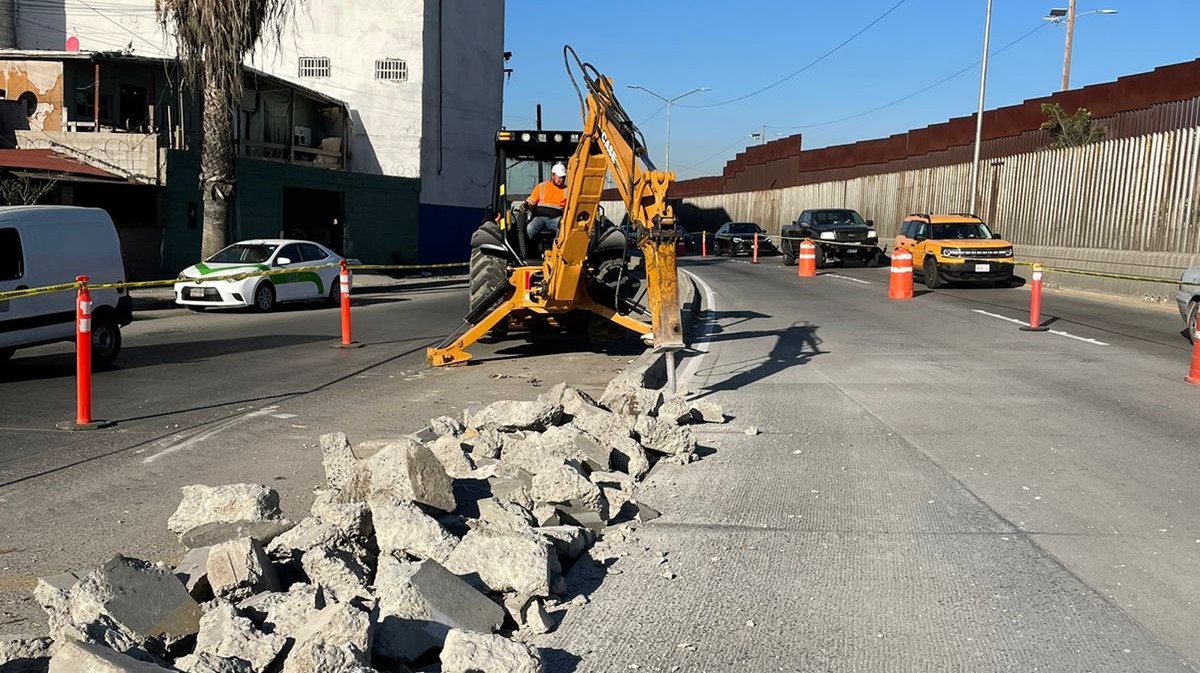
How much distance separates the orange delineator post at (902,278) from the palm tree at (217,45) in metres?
14.1

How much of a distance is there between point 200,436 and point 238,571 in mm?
4717

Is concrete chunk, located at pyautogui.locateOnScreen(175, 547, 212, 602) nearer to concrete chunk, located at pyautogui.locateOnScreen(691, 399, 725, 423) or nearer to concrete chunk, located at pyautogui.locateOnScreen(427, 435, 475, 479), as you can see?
concrete chunk, located at pyautogui.locateOnScreen(427, 435, 475, 479)

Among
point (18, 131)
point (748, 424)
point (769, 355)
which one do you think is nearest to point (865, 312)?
point (769, 355)

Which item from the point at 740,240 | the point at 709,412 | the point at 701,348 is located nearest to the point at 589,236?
the point at 701,348

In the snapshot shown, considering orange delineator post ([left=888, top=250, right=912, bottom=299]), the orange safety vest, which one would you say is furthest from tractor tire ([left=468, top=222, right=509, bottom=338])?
orange delineator post ([left=888, top=250, right=912, bottom=299])

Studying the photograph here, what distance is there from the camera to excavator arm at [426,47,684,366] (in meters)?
10.2

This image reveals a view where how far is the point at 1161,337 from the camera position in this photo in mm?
16094

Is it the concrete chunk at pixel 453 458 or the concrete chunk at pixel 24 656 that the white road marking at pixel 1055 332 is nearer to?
the concrete chunk at pixel 453 458

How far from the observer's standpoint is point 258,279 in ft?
70.9

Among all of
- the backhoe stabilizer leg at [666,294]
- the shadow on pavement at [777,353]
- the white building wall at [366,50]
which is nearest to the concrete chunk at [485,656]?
the backhoe stabilizer leg at [666,294]

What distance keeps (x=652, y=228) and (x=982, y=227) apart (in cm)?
2015

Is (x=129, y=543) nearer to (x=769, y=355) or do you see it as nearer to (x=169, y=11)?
(x=769, y=355)

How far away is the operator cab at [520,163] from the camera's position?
14.3 metres

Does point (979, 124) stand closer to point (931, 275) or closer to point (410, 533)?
point (931, 275)
